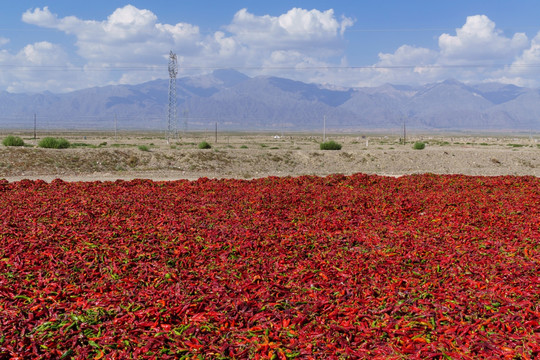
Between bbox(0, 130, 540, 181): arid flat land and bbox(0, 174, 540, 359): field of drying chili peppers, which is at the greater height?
bbox(0, 130, 540, 181): arid flat land

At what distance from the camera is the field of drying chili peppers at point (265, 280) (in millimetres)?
5230

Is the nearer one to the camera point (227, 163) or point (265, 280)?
point (265, 280)

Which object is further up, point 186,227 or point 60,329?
point 186,227

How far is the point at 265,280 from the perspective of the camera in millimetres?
6777

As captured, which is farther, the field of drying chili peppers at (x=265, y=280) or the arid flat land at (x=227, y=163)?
the arid flat land at (x=227, y=163)

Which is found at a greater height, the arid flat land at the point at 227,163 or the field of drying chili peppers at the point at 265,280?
the arid flat land at the point at 227,163

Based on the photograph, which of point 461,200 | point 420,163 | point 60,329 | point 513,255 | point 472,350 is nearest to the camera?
point 472,350

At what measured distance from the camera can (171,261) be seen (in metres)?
7.43

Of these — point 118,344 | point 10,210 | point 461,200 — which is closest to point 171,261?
point 118,344

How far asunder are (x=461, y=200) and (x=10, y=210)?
34.8ft

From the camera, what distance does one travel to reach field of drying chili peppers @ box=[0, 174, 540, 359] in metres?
5.23

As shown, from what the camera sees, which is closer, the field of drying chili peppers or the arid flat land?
the field of drying chili peppers

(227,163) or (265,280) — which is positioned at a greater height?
(227,163)

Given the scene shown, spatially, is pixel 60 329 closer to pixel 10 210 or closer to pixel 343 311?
pixel 343 311
